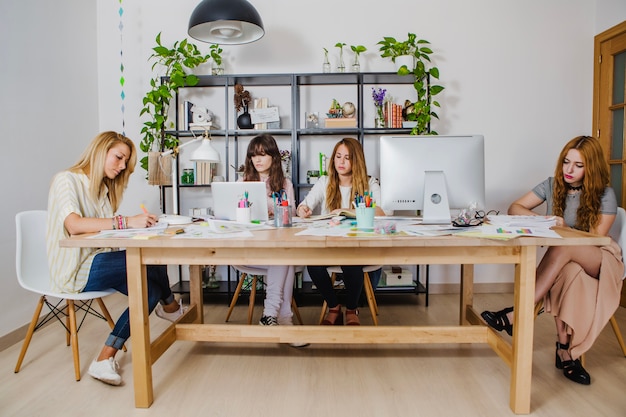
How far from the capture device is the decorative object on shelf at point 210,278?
10.6ft

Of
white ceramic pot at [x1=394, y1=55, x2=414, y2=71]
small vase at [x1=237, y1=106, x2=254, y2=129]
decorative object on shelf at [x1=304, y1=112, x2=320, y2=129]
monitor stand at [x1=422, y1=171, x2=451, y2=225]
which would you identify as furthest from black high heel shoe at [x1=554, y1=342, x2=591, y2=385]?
small vase at [x1=237, y1=106, x2=254, y2=129]

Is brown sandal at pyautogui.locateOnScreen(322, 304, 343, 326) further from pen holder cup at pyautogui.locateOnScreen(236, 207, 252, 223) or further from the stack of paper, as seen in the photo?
the stack of paper

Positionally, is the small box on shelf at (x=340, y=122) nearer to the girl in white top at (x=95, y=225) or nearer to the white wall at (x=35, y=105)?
the girl in white top at (x=95, y=225)

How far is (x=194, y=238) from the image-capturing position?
1506 millimetres

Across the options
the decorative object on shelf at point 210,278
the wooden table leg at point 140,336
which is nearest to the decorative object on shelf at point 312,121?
the decorative object on shelf at point 210,278

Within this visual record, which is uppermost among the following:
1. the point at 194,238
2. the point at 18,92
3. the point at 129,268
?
the point at 18,92

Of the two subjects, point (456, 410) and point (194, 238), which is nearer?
point (194, 238)

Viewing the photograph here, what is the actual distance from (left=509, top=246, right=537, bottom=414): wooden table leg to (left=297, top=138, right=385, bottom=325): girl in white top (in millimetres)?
903

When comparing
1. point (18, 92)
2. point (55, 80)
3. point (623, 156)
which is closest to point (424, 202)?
point (623, 156)

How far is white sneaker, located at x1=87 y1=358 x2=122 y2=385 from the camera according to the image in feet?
5.99

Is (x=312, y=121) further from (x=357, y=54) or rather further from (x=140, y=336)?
(x=140, y=336)

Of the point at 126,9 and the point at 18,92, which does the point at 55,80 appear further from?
the point at 126,9

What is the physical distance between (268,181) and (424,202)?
1.17 metres

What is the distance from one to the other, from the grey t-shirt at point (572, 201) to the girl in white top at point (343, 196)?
0.93 m
